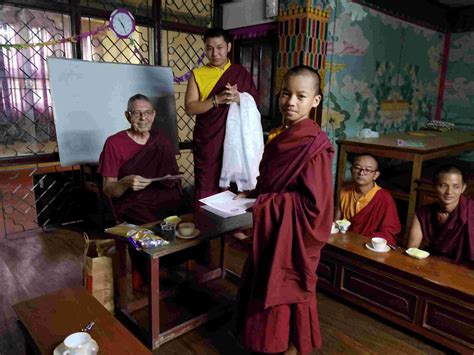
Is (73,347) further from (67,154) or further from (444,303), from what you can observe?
(67,154)

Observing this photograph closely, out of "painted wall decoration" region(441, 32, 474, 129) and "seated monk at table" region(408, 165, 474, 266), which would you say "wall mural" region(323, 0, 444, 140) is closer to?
"painted wall decoration" region(441, 32, 474, 129)

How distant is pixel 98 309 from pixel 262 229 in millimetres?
726

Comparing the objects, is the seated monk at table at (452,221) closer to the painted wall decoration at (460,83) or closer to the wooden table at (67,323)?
the wooden table at (67,323)

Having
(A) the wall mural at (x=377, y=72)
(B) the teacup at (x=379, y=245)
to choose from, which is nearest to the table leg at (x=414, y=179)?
(A) the wall mural at (x=377, y=72)

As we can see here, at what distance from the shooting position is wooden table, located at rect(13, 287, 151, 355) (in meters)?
1.28

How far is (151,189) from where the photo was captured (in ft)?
7.93

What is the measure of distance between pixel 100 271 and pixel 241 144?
1187mm

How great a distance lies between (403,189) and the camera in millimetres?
3674

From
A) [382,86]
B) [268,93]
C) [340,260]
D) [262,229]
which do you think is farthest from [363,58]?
[262,229]

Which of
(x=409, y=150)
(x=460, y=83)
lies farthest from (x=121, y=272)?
(x=460, y=83)

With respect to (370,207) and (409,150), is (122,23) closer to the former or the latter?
(370,207)

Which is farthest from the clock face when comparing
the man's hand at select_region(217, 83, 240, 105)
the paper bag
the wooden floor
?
the paper bag

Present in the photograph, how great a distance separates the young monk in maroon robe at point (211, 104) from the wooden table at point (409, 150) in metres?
1.38

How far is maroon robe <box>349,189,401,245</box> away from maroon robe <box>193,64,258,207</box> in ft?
3.39
